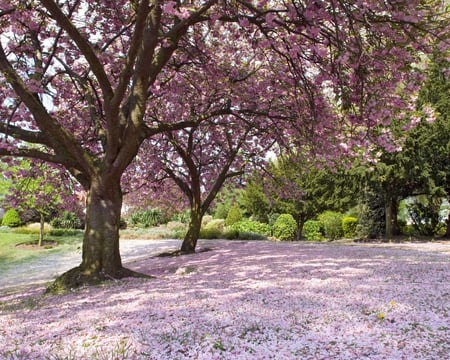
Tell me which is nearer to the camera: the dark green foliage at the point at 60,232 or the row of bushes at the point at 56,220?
the dark green foliage at the point at 60,232

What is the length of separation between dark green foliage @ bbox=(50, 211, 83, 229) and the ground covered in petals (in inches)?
983

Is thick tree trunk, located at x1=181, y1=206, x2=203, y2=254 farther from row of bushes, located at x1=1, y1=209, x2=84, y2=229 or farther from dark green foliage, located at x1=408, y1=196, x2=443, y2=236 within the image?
row of bushes, located at x1=1, y1=209, x2=84, y2=229

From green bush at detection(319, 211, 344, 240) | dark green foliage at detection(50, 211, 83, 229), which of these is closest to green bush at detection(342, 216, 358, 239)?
green bush at detection(319, 211, 344, 240)

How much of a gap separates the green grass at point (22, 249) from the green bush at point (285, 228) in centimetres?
1081

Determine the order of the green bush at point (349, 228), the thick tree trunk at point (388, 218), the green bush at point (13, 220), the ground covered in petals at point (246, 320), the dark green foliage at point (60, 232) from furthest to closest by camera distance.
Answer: the green bush at point (13, 220)
the dark green foliage at point (60, 232)
the green bush at point (349, 228)
the thick tree trunk at point (388, 218)
the ground covered in petals at point (246, 320)

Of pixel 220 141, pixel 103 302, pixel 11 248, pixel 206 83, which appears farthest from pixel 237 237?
pixel 103 302

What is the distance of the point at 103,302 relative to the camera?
496cm

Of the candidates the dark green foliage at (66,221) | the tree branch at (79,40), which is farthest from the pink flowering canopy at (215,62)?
the dark green foliage at (66,221)

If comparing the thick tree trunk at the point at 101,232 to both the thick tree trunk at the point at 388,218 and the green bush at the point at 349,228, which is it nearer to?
the thick tree trunk at the point at 388,218

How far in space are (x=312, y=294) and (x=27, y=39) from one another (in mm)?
7870

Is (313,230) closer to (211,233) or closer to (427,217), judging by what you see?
(211,233)

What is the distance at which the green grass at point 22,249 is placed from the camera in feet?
59.5

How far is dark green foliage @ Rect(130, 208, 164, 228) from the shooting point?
3334 centimetres

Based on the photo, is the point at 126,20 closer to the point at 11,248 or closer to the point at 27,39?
the point at 27,39
